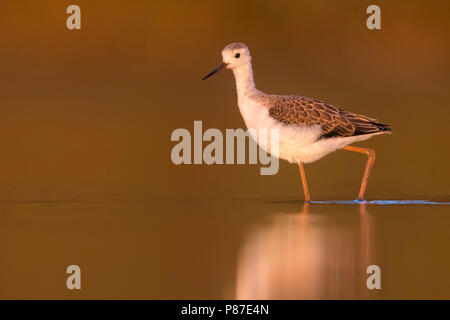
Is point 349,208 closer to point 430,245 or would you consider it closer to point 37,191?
point 430,245

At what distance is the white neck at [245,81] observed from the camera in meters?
13.3

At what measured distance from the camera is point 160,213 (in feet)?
39.1

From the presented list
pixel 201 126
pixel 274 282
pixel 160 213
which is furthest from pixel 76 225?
pixel 201 126

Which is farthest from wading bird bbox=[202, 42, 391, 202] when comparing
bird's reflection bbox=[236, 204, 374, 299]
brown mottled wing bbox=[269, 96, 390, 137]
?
bird's reflection bbox=[236, 204, 374, 299]

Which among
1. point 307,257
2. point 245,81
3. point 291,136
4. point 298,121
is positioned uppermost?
point 245,81

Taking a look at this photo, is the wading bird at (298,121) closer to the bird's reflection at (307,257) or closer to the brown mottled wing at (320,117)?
the brown mottled wing at (320,117)

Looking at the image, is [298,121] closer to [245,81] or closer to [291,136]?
[291,136]

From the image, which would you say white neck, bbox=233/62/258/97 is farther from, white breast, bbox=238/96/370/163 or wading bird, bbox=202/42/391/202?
white breast, bbox=238/96/370/163

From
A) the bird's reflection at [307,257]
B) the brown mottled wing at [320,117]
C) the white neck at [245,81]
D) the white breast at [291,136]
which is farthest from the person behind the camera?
the white neck at [245,81]

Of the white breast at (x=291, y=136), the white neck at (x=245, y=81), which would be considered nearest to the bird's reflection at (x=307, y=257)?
the white breast at (x=291, y=136)

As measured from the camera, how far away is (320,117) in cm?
1321

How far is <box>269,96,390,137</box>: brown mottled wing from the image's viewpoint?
13.0 metres

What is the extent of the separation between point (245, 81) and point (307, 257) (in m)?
4.87

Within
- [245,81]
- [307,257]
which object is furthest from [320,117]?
[307,257]
